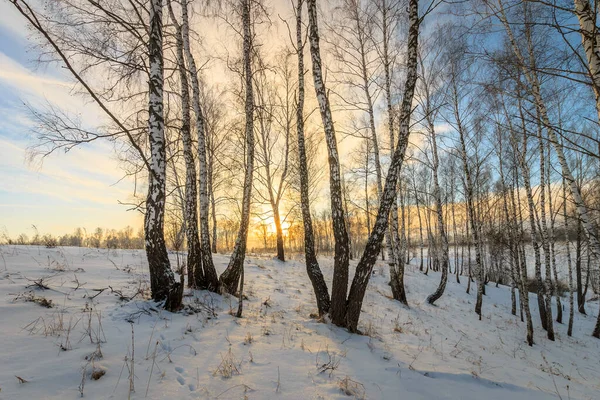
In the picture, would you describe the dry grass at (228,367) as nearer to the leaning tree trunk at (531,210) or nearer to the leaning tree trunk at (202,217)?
the leaning tree trunk at (202,217)

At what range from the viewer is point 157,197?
15.3ft

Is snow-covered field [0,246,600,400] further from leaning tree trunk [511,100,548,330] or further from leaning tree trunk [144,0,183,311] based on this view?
leaning tree trunk [511,100,548,330]

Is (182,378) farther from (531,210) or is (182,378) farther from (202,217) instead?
(531,210)

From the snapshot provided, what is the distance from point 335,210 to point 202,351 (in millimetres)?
3367

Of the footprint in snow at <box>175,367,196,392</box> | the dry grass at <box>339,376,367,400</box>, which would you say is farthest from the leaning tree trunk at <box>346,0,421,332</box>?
the footprint in snow at <box>175,367,196,392</box>

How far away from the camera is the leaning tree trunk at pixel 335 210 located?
5148 mm

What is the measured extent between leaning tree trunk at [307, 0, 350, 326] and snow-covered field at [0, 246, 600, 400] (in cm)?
54

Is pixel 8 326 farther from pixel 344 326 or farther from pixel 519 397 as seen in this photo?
pixel 519 397

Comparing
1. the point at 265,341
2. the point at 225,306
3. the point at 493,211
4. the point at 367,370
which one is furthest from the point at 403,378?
the point at 493,211

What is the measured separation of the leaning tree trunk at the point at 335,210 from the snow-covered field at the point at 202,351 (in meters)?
0.54

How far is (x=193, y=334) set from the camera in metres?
3.98

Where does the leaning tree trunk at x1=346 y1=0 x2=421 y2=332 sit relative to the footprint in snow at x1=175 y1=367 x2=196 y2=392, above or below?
above

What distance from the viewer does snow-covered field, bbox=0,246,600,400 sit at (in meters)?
2.68

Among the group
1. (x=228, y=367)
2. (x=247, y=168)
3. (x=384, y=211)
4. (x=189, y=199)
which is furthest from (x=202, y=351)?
(x=247, y=168)
